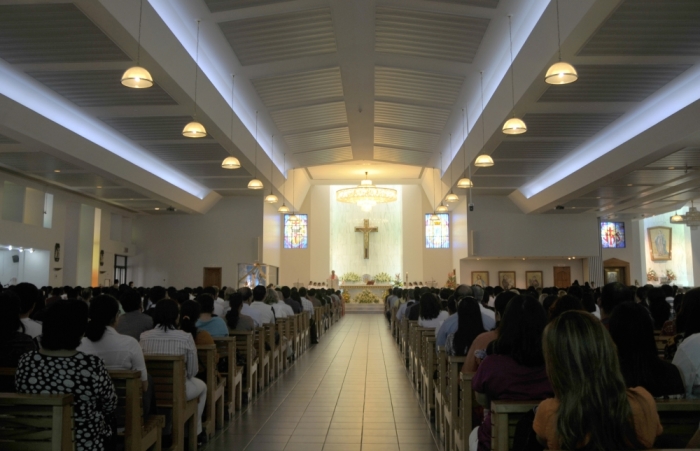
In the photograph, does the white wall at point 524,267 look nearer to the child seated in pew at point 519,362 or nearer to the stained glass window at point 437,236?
the stained glass window at point 437,236

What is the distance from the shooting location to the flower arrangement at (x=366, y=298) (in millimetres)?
25516

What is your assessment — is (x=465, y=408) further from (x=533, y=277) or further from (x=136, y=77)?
(x=533, y=277)

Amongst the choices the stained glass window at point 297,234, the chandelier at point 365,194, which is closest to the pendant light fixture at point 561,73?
the chandelier at point 365,194

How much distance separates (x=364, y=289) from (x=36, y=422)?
23.4 meters

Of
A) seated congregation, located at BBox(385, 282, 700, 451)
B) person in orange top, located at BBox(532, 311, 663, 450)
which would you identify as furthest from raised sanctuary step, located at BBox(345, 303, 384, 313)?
person in orange top, located at BBox(532, 311, 663, 450)

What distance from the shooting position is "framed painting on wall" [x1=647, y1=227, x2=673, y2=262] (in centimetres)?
2702

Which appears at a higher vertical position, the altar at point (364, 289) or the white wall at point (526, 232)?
the white wall at point (526, 232)

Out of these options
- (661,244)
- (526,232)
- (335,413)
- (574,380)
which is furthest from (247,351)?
(661,244)

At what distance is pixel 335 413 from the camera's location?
249 inches

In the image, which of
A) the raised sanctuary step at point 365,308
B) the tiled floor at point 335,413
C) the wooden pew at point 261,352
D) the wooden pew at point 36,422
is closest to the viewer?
the wooden pew at point 36,422

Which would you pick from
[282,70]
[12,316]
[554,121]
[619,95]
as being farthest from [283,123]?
[12,316]

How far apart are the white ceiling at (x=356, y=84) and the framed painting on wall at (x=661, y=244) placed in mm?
12360

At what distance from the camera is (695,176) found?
13.7 meters

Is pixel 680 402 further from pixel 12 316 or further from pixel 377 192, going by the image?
pixel 377 192
